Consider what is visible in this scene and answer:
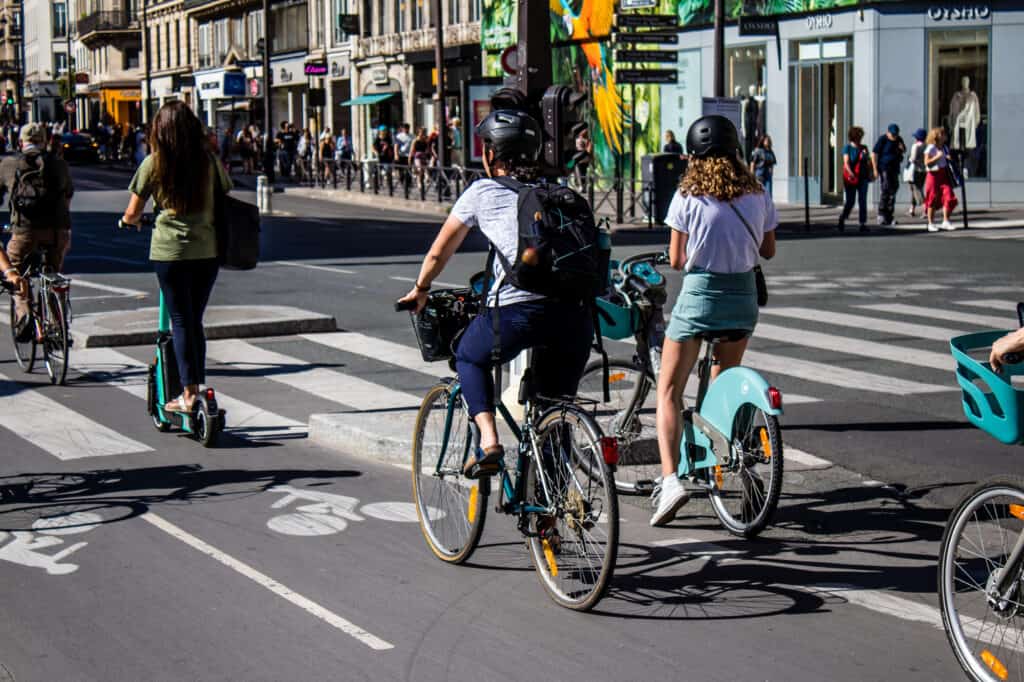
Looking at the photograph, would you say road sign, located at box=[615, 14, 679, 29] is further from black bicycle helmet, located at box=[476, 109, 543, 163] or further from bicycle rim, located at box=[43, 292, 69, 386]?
black bicycle helmet, located at box=[476, 109, 543, 163]

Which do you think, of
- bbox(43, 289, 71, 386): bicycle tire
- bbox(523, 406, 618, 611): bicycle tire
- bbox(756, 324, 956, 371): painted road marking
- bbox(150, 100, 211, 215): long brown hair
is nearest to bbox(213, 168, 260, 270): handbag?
bbox(150, 100, 211, 215): long brown hair

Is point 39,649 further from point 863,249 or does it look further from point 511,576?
point 863,249

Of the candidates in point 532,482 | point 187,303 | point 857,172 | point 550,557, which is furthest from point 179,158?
point 857,172

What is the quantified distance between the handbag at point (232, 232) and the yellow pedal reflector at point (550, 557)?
140 inches

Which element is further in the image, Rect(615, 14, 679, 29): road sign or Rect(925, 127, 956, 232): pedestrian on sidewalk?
Rect(615, 14, 679, 29): road sign

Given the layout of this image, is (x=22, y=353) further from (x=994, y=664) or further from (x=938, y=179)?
(x=938, y=179)

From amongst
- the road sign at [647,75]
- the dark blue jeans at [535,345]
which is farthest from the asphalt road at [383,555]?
the road sign at [647,75]

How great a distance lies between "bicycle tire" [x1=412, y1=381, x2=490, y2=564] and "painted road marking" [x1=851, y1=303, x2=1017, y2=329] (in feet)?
26.9

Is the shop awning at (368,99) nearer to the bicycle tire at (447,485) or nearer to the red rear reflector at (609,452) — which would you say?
the bicycle tire at (447,485)

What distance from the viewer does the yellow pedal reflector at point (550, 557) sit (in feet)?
18.1

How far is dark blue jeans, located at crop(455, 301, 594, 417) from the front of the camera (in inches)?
218

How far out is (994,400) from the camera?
173 inches

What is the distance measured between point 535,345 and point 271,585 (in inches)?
53.5

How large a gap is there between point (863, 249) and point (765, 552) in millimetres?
16396
